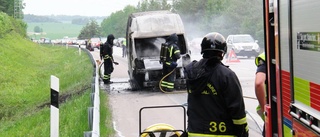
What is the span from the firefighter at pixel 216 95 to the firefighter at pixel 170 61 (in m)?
10.1

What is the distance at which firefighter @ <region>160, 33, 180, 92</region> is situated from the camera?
15000mm

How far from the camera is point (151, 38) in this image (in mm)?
17875

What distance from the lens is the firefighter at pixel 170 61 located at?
15.0 m

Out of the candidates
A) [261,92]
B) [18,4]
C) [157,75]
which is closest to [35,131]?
[157,75]

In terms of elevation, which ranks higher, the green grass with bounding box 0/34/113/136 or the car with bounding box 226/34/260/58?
the car with bounding box 226/34/260/58

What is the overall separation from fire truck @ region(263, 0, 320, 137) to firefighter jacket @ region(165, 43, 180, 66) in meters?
10.1

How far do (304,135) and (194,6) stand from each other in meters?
81.1

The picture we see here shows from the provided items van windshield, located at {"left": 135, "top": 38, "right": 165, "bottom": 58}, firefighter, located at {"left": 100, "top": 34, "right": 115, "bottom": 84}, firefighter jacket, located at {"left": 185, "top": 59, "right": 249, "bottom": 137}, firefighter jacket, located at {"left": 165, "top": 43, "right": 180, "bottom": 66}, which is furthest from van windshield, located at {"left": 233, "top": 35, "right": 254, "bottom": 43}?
firefighter jacket, located at {"left": 185, "top": 59, "right": 249, "bottom": 137}

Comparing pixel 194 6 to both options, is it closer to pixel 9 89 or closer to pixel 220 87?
pixel 9 89

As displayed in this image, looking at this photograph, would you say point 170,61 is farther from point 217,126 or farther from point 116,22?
point 116,22

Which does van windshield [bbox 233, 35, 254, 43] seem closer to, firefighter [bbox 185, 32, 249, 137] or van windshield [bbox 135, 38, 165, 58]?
van windshield [bbox 135, 38, 165, 58]

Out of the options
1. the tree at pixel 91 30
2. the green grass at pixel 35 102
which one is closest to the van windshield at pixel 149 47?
the green grass at pixel 35 102

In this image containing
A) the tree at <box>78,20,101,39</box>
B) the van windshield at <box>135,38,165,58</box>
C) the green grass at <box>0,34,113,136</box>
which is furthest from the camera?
the tree at <box>78,20,101,39</box>

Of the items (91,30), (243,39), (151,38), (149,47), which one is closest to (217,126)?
(151,38)
